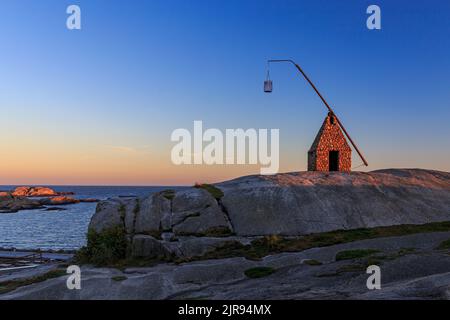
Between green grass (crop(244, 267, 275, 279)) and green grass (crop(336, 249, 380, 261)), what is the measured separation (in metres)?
3.89

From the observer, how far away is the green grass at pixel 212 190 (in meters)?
27.6

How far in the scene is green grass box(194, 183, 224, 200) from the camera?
27572mm

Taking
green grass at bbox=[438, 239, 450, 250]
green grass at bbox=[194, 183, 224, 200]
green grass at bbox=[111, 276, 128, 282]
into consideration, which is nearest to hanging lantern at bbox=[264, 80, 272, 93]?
green grass at bbox=[194, 183, 224, 200]

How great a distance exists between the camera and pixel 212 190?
94.1 feet

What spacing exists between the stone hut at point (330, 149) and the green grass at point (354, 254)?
16.0m

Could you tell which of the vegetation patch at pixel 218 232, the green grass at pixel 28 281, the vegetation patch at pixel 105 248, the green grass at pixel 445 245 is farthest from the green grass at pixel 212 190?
the green grass at pixel 445 245

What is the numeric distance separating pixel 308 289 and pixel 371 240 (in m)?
9.79

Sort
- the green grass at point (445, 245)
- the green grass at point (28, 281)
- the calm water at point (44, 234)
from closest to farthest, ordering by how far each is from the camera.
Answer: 1. the green grass at point (445, 245)
2. the green grass at point (28, 281)
3. the calm water at point (44, 234)

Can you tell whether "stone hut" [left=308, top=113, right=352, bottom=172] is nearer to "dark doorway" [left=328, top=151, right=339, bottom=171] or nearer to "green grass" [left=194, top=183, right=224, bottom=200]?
"dark doorway" [left=328, top=151, right=339, bottom=171]

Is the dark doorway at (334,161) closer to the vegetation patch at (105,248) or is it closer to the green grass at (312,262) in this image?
the green grass at (312,262)

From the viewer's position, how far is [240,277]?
1725 cm

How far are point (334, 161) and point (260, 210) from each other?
42.3 feet

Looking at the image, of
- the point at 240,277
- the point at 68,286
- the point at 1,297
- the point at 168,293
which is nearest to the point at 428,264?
the point at 240,277
